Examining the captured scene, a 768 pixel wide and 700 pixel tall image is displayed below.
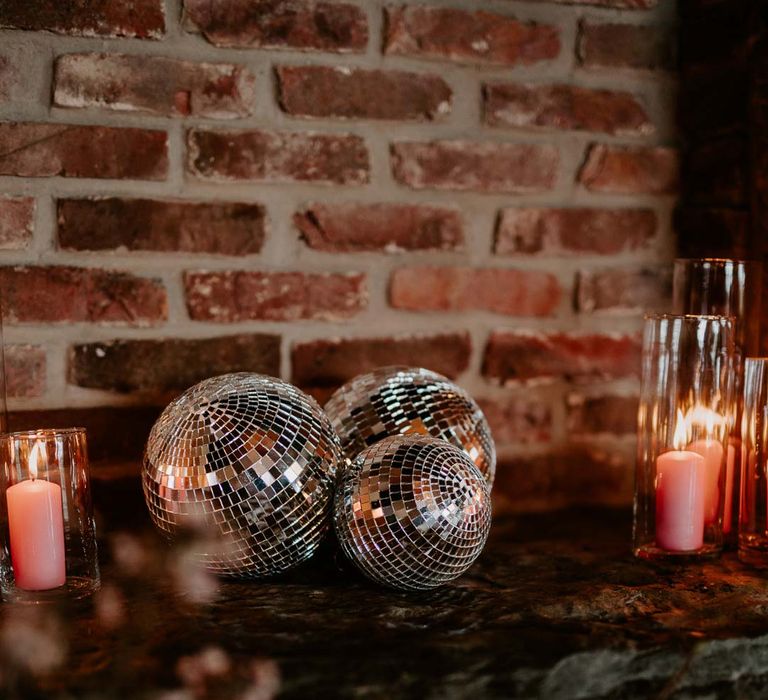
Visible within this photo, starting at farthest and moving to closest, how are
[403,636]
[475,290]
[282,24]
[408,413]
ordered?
[475,290] → [282,24] → [408,413] → [403,636]

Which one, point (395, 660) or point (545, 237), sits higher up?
point (545, 237)

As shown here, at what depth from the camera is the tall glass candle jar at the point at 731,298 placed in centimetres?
102

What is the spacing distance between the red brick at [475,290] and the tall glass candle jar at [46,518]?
1.47 ft

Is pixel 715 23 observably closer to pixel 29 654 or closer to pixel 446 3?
pixel 446 3

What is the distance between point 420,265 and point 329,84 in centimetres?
25

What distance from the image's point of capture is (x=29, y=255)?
1.00 metres

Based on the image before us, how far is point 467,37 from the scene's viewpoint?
1120 mm

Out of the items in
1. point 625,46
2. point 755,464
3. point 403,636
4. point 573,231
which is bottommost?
point 403,636

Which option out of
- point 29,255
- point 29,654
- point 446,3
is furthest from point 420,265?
point 29,654

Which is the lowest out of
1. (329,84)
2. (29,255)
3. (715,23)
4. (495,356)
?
(495,356)

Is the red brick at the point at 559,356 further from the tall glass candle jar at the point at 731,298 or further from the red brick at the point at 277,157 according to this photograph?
the red brick at the point at 277,157

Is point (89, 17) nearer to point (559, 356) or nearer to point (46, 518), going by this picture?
point (46, 518)

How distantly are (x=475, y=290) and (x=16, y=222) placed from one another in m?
0.56

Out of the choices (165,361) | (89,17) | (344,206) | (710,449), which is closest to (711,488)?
(710,449)
